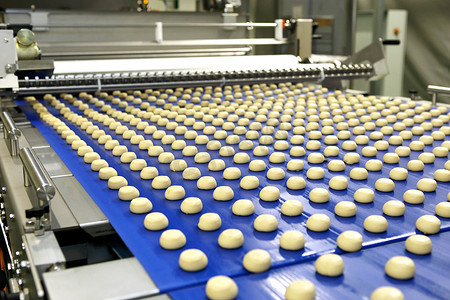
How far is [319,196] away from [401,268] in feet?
1.60

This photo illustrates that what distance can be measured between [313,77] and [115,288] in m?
3.11

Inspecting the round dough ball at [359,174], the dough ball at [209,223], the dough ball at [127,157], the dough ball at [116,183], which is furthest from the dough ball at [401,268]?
the dough ball at [127,157]

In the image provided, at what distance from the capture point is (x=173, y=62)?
376 centimetres

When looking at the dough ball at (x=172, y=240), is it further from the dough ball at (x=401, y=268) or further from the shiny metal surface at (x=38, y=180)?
the dough ball at (x=401, y=268)

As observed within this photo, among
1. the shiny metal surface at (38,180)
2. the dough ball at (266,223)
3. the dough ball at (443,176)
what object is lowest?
the dough ball at (443,176)

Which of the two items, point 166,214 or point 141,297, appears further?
point 166,214

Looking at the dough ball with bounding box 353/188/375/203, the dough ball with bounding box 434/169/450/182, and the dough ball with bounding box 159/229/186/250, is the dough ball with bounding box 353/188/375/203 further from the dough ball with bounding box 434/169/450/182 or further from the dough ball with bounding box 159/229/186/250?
the dough ball with bounding box 159/229/186/250

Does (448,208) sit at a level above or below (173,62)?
below

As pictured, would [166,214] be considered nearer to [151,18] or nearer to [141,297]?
[141,297]

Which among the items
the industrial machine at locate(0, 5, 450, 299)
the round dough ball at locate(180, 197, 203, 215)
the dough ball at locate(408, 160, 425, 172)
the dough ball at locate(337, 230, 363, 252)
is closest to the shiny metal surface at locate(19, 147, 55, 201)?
the industrial machine at locate(0, 5, 450, 299)

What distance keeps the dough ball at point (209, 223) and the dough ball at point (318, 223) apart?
0.82 ft

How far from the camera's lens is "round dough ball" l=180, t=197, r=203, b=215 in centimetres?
141

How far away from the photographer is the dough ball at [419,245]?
1.16m

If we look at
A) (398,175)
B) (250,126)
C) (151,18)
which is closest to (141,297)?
(398,175)
